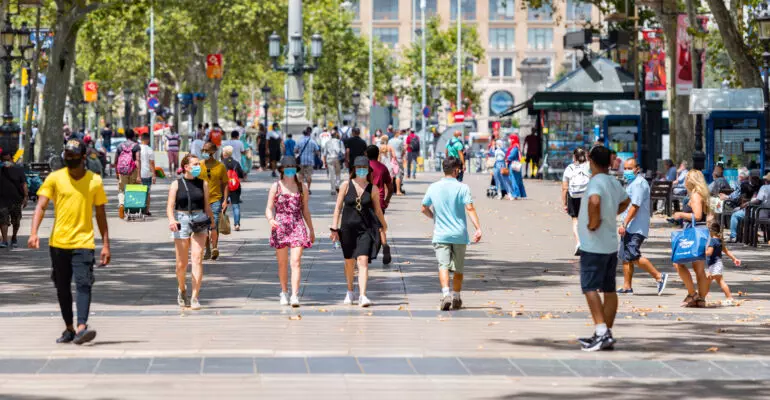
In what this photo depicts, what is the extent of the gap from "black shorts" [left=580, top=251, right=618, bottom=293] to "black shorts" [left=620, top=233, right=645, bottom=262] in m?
3.91

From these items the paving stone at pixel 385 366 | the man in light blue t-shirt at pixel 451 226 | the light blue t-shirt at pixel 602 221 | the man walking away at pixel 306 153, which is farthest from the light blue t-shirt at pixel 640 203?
the man walking away at pixel 306 153

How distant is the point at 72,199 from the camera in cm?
1237

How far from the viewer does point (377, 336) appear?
12.7 metres

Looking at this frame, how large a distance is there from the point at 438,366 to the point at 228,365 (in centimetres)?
143

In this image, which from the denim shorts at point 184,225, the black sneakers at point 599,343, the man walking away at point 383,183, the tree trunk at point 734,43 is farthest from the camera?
A: the tree trunk at point 734,43

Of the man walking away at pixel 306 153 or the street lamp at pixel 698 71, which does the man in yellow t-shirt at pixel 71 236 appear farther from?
the man walking away at pixel 306 153

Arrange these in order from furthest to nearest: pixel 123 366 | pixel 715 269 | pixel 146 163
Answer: pixel 146 163 < pixel 715 269 < pixel 123 366

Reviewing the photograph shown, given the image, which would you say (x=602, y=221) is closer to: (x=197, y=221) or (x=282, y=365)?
(x=282, y=365)

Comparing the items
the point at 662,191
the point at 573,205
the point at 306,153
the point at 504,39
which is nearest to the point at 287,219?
the point at 573,205

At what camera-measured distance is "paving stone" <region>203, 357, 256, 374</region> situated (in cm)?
1063

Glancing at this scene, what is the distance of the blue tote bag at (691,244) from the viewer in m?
15.3

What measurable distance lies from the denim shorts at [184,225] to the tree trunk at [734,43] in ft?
51.0

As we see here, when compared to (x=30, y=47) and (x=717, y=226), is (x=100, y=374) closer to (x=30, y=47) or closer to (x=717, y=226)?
(x=717, y=226)

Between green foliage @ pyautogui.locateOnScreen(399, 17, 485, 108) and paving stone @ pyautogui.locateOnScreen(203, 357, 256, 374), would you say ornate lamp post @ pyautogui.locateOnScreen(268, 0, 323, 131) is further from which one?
paving stone @ pyautogui.locateOnScreen(203, 357, 256, 374)
